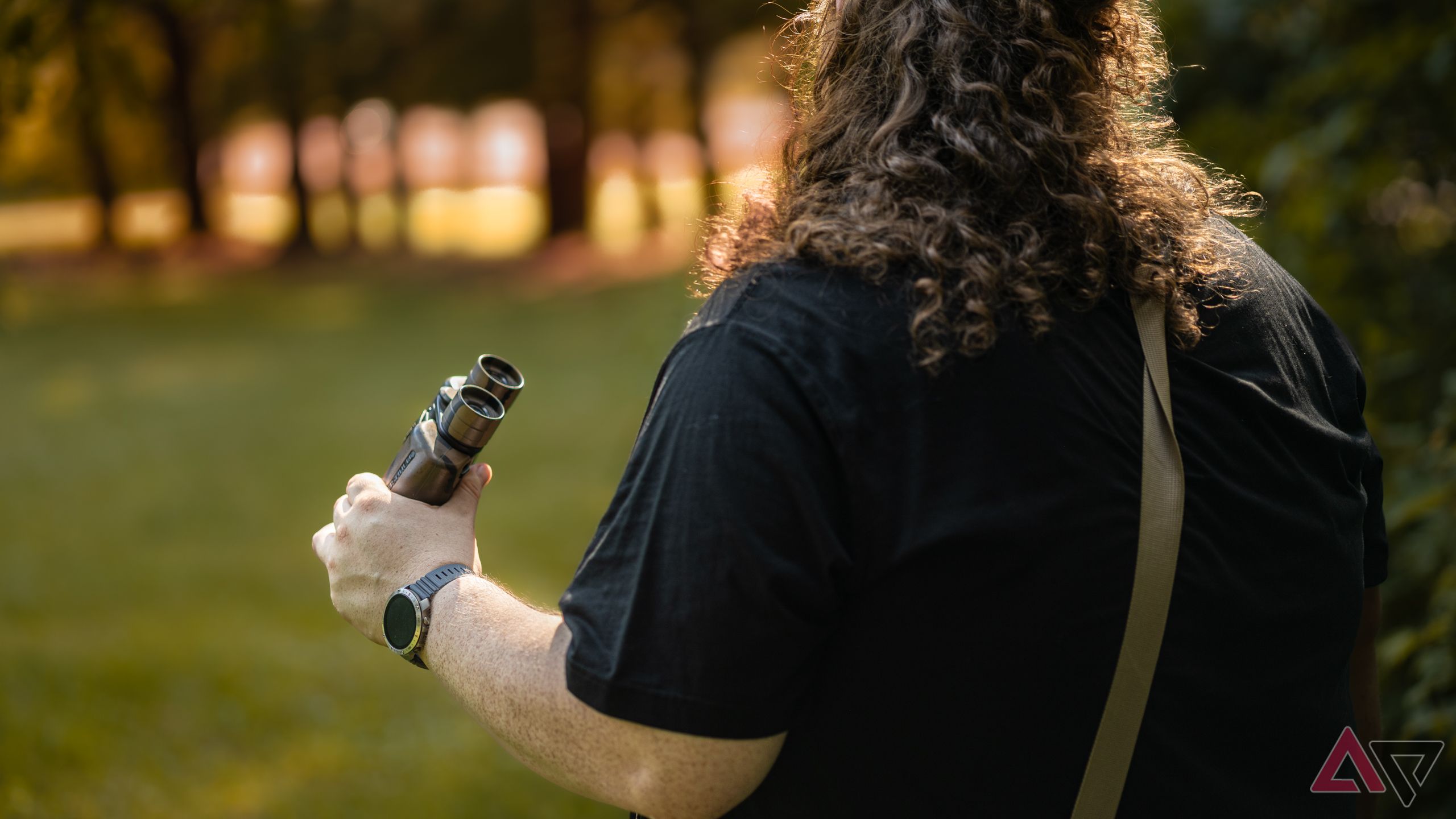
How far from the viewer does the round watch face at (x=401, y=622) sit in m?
1.37

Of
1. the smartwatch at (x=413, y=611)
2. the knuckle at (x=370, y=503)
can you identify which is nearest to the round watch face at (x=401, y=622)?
the smartwatch at (x=413, y=611)

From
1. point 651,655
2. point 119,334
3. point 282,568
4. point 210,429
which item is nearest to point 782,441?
point 651,655

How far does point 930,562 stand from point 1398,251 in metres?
3.53

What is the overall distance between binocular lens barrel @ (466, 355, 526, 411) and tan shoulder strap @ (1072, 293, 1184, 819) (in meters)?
0.78

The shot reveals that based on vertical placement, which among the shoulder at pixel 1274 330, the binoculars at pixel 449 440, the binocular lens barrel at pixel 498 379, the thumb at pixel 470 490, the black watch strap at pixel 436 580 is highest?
the shoulder at pixel 1274 330

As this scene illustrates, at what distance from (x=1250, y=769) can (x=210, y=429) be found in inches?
433

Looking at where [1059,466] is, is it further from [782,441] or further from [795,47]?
[795,47]

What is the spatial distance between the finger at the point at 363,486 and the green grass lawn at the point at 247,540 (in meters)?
2.72

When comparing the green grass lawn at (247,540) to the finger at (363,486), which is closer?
the finger at (363,486)

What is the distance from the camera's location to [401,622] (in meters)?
1.39

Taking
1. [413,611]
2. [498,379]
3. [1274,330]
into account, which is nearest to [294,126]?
[498,379]

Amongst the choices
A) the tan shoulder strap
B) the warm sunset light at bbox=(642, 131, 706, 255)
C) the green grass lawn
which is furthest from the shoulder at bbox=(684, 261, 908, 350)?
the warm sunset light at bbox=(642, 131, 706, 255)

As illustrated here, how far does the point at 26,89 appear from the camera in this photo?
263 cm

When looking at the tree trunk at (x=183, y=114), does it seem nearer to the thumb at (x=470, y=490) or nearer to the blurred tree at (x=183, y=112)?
the blurred tree at (x=183, y=112)
